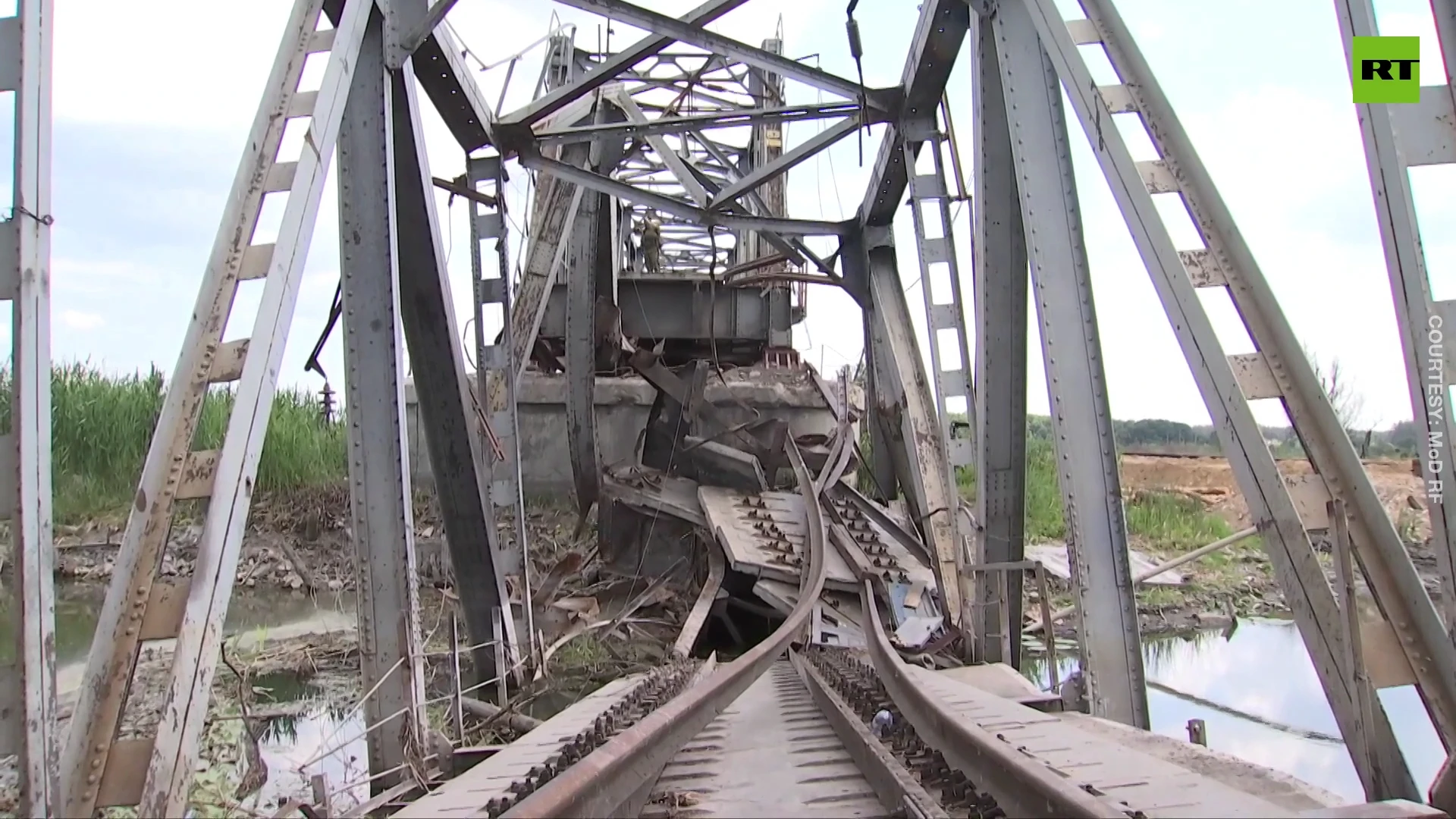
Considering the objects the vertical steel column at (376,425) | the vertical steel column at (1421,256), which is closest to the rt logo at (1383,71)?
the vertical steel column at (1421,256)

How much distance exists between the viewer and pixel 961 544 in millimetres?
6223

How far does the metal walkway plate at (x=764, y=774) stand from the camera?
2.70 metres

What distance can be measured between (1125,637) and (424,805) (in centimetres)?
279

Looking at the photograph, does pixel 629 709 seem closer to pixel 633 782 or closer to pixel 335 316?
pixel 633 782

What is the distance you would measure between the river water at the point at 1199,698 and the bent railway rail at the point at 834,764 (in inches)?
59.0

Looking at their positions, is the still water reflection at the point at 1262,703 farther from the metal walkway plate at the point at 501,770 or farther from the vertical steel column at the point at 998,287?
the metal walkway plate at the point at 501,770

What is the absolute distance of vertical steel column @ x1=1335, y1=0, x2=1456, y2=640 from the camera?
2.39 meters

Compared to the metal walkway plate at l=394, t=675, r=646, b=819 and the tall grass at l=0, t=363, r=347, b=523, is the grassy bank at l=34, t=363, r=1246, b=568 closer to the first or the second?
the tall grass at l=0, t=363, r=347, b=523

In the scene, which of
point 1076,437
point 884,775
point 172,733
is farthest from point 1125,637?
point 172,733

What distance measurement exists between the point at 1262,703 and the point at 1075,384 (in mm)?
5103

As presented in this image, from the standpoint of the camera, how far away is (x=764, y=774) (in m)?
3.08

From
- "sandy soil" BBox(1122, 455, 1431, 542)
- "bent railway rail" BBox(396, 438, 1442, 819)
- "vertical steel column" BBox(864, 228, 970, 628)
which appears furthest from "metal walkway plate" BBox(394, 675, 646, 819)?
"sandy soil" BBox(1122, 455, 1431, 542)

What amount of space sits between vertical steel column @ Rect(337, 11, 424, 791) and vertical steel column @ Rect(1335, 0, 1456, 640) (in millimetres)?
3828

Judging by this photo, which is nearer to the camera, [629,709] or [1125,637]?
[1125,637]
